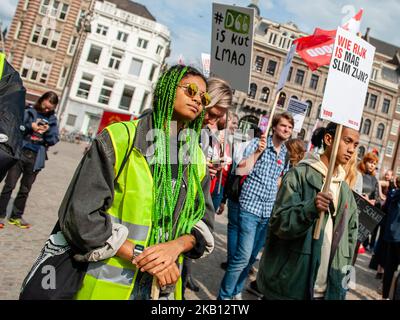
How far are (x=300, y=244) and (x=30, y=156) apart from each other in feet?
13.6

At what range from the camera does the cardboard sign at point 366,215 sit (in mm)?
3208

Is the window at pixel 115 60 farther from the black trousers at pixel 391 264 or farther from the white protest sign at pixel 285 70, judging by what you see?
the black trousers at pixel 391 264

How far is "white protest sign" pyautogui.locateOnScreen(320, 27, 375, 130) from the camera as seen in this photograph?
281cm

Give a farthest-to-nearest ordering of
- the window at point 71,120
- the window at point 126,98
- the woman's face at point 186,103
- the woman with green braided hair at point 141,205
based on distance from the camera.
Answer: the window at point 126,98
the window at point 71,120
the woman's face at point 186,103
the woman with green braided hair at point 141,205

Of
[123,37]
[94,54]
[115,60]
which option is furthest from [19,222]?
[123,37]

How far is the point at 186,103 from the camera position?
190 centimetres

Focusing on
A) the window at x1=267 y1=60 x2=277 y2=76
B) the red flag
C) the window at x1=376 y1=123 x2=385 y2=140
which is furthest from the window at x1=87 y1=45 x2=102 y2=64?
the red flag

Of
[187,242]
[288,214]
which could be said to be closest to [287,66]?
[288,214]

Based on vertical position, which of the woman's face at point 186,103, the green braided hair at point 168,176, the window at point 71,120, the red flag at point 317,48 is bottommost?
the green braided hair at point 168,176

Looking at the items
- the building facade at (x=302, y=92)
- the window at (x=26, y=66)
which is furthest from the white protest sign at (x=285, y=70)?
the window at (x=26, y=66)

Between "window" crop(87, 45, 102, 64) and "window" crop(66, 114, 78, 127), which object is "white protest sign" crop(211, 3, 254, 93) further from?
"window" crop(87, 45, 102, 64)

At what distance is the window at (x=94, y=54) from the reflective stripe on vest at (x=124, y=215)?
40149 mm

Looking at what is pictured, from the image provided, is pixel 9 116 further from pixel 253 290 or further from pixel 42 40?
pixel 42 40
